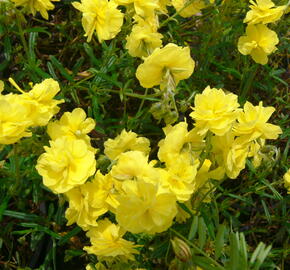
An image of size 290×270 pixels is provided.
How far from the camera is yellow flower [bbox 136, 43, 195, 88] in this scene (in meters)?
1.38

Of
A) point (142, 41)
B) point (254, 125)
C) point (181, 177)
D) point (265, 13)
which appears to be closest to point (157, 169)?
point (181, 177)

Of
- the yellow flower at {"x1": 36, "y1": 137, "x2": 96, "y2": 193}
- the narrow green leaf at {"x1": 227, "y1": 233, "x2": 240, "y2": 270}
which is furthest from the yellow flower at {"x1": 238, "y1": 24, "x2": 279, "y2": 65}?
the narrow green leaf at {"x1": 227, "y1": 233, "x2": 240, "y2": 270}

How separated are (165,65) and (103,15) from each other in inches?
15.8

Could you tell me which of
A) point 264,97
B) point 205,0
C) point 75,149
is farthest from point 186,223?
point 264,97

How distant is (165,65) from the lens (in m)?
1.43

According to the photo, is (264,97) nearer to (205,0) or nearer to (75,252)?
(205,0)

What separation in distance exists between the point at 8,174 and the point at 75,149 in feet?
1.55

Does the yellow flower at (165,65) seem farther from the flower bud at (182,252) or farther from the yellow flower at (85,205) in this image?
the flower bud at (182,252)

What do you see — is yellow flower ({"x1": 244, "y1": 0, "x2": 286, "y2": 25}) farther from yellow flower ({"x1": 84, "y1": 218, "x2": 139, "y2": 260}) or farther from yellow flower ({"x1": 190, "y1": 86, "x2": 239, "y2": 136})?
yellow flower ({"x1": 84, "y1": 218, "x2": 139, "y2": 260})

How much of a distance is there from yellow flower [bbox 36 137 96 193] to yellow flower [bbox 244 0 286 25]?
38.0 inches

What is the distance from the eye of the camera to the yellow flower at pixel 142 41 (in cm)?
161

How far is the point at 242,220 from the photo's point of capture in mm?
2389

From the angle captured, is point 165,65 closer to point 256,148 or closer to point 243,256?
point 256,148

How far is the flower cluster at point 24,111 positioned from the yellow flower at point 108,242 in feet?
1.08
